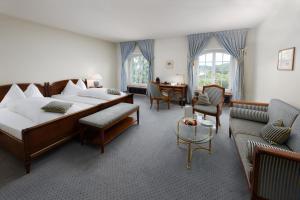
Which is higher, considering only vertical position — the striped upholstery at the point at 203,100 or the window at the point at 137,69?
the window at the point at 137,69

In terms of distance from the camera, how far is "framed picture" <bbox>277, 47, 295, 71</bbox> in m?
2.41

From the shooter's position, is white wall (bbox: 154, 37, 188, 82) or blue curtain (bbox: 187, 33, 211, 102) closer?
blue curtain (bbox: 187, 33, 211, 102)

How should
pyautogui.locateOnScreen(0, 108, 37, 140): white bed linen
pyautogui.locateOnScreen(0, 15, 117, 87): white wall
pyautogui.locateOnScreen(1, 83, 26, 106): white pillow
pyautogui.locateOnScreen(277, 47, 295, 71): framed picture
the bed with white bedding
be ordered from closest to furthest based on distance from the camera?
pyautogui.locateOnScreen(0, 108, 37, 140): white bed linen
pyautogui.locateOnScreen(277, 47, 295, 71): framed picture
pyautogui.locateOnScreen(1, 83, 26, 106): white pillow
pyautogui.locateOnScreen(0, 15, 117, 87): white wall
the bed with white bedding

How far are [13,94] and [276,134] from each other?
16.4 ft

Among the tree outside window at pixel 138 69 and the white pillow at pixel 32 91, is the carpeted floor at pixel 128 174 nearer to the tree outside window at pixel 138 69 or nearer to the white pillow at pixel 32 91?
the white pillow at pixel 32 91

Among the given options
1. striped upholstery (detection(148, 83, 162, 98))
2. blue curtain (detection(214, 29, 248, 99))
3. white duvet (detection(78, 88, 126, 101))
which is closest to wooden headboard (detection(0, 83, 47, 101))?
white duvet (detection(78, 88, 126, 101))

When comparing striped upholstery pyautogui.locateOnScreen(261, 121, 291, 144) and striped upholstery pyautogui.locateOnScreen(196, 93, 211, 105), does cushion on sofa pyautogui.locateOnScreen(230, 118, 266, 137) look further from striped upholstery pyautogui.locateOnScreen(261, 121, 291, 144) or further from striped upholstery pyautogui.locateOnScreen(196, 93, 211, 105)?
striped upholstery pyautogui.locateOnScreen(196, 93, 211, 105)

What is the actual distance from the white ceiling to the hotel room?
2 centimetres

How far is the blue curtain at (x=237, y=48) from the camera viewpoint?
478cm

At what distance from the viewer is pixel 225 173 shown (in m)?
2.06

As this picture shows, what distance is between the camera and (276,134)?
1944 millimetres

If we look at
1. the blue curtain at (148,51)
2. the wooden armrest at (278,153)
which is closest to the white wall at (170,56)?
the blue curtain at (148,51)

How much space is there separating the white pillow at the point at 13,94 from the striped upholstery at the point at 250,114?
15.2ft

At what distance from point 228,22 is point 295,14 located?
1907mm
